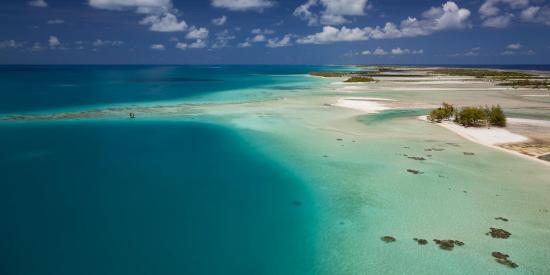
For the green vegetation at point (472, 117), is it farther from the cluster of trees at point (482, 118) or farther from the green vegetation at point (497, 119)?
the green vegetation at point (497, 119)

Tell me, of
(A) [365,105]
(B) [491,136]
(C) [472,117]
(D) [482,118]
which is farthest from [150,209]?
(A) [365,105]

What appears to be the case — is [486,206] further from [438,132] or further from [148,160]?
[148,160]

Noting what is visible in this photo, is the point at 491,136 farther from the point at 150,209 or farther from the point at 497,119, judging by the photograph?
the point at 150,209

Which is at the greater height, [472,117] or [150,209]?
[472,117]

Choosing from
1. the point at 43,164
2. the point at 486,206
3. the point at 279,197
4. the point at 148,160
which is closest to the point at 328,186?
the point at 279,197

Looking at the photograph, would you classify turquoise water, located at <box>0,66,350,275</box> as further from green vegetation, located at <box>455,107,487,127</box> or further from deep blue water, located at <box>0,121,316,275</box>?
green vegetation, located at <box>455,107,487,127</box>
